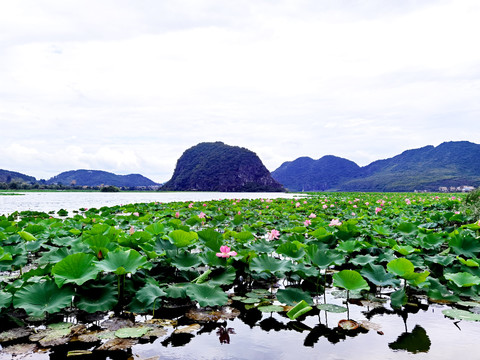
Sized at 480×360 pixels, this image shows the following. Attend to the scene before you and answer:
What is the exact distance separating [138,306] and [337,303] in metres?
2.23

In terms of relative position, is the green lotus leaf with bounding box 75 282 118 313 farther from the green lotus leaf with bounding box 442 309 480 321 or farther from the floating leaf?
the green lotus leaf with bounding box 442 309 480 321

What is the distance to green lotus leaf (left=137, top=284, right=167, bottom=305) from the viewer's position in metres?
3.30

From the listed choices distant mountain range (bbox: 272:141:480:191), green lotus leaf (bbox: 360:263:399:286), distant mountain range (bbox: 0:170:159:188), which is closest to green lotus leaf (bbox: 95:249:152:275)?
green lotus leaf (bbox: 360:263:399:286)

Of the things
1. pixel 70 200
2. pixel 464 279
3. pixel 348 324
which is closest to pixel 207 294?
pixel 348 324

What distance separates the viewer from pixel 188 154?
170 metres

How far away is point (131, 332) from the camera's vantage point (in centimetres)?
292

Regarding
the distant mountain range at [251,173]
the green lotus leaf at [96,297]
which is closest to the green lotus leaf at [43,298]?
the green lotus leaf at [96,297]

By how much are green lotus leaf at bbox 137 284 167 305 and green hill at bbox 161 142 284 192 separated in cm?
11872

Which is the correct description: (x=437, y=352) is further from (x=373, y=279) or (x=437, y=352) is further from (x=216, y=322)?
(x=216, y=322)

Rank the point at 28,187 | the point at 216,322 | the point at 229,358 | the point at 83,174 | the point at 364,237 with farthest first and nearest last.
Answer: the point at 83,174 → the point at 28,187 → the point at 364,237 → the point at 216,322 → the point at 229,358

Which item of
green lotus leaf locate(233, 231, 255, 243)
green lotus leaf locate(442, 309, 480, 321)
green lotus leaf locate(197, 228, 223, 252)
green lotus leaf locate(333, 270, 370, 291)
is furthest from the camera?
green lotus leaf locate(233, 231, 255, 243)

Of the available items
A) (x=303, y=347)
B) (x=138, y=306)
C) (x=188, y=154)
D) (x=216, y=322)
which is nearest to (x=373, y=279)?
(x=303, y=347)

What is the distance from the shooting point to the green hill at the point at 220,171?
442 feet

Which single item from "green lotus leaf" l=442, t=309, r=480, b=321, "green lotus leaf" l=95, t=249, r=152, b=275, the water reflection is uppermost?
"green lotus leaf" l=95, t=249, r=152, b=275
